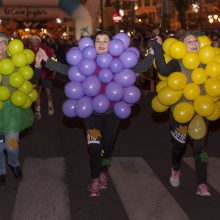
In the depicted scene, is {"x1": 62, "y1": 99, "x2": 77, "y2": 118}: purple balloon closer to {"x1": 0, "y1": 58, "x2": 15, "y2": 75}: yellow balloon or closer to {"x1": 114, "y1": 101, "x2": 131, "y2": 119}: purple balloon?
{"x1": 114, "y1": 101, "x2": 131, "y2": 119}: purple balloon

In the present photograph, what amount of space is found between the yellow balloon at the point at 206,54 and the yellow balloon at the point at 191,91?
12.0 inches

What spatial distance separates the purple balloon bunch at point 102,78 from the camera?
6.44 metres

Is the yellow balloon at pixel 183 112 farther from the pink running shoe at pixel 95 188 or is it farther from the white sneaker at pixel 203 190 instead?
the pink running shoe at pixel 95 188

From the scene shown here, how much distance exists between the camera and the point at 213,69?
641cm

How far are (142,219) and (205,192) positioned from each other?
43.5 inches

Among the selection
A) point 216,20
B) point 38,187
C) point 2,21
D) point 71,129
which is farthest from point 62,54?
point 216,20

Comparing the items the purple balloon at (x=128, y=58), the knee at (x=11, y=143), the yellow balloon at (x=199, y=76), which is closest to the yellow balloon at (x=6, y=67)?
the knee at (x=11, y=143)

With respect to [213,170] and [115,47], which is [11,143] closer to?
[115,47]

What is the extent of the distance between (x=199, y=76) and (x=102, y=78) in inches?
42.0

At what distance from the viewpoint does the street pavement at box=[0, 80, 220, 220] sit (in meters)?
6.00

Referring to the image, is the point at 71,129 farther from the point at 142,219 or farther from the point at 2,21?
the point at 2,21

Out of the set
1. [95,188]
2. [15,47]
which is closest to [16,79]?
[15,47]

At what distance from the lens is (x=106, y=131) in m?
6.73

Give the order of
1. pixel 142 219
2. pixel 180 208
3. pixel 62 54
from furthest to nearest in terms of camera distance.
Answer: pixel 62 54, pixel 180 208, pixel 142 219
